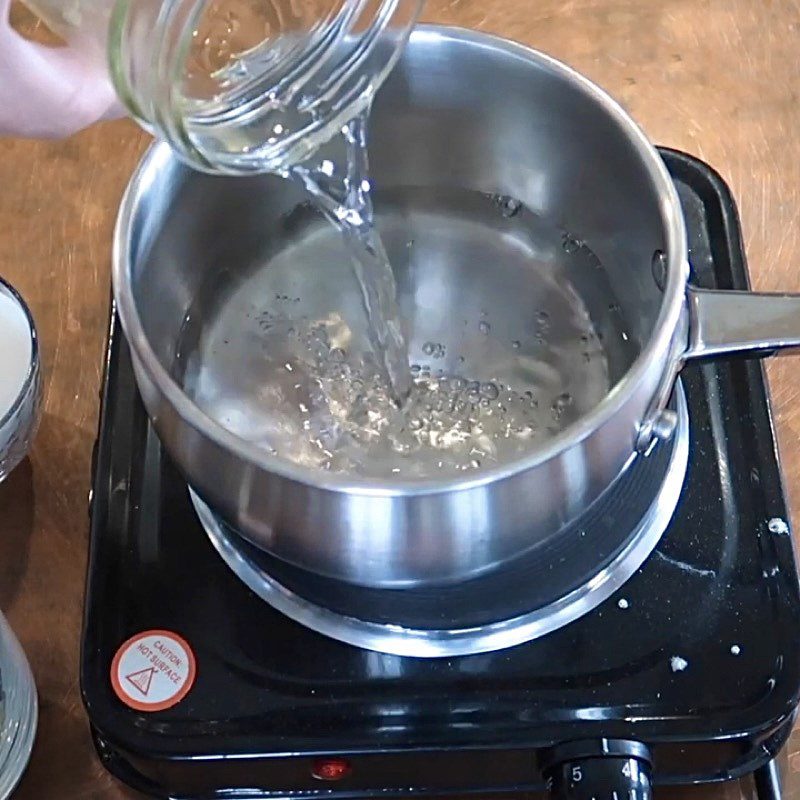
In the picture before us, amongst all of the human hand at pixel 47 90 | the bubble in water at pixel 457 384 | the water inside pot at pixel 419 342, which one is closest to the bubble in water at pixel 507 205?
the water inside pot at pixel 419 342

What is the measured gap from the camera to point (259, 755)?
0.50 metres

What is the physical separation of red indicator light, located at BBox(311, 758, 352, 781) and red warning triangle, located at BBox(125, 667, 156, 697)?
0.08 meters

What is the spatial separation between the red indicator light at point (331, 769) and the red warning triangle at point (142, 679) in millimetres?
80

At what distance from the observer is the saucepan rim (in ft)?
1.39

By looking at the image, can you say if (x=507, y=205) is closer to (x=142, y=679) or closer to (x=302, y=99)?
(x=302, y=99)

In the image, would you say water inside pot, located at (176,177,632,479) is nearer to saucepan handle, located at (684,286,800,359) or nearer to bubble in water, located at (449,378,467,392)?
bubble in water, located at (449,378,467,392)

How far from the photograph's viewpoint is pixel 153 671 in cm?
52

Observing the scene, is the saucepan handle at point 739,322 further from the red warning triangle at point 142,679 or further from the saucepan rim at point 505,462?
the red warning triangle at point 142,679

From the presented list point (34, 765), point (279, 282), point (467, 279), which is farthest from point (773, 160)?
point (34, 765)

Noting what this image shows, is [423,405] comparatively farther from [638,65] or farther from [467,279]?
[638,65]

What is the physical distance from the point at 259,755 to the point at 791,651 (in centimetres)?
23

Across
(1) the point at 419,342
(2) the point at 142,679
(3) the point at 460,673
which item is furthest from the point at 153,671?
(1) the point at 419,342

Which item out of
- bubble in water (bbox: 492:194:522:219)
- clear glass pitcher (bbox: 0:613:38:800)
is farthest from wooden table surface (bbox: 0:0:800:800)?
bubble in water (bbox: 492:194:522:219)

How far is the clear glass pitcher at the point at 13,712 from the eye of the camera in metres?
0.53
